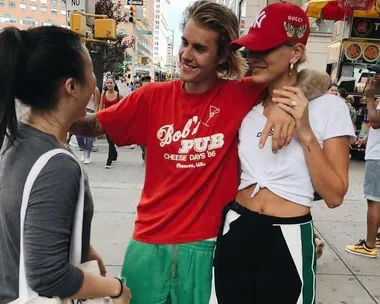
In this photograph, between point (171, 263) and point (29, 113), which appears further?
point (171, 263)

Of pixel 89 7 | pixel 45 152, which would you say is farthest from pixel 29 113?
pixel 89 7

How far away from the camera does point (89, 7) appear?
33.0 feet

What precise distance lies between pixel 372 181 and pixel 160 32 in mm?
163641

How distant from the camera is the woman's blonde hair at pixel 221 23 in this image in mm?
1903

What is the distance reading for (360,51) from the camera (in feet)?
33.3

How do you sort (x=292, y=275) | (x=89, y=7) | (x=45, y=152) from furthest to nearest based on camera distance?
(x=89, y=7)
(x=292, y=275)
(x=45, y=152)

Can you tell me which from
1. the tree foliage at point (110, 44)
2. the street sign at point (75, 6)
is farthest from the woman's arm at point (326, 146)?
the tree foliage at point (110, 44)

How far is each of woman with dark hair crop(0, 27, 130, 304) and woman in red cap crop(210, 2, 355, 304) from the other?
2.08 feet

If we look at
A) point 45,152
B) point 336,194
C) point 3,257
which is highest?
point 45,152

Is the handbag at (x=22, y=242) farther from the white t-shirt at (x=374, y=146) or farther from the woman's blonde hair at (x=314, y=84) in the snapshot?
the white t-shirt at (x=374, y=146)

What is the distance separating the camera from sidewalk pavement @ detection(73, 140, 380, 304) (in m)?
3.71

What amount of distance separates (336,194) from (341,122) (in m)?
0.29

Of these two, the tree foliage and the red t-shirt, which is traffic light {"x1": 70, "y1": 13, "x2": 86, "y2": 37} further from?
the tree foliage

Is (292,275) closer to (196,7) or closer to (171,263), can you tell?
(171,263)
